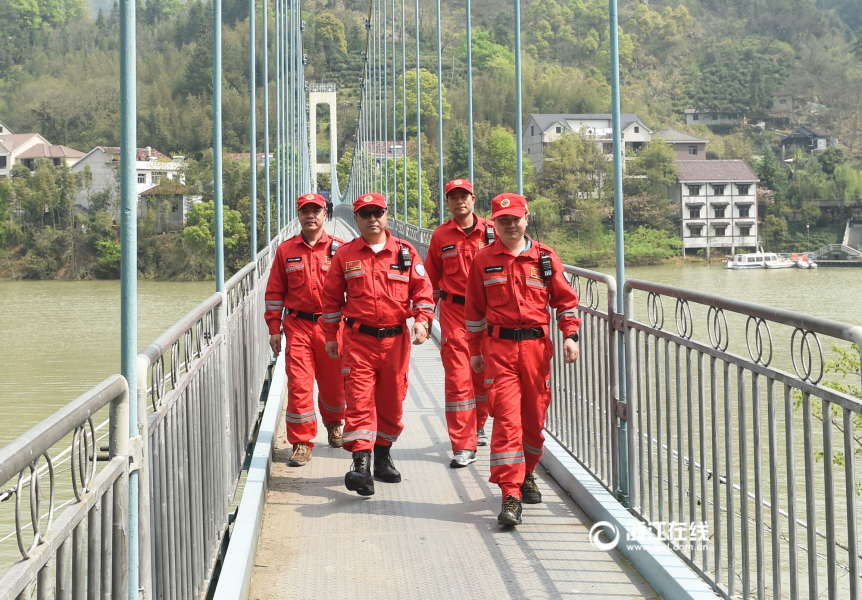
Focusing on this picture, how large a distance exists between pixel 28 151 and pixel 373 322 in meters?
85.7

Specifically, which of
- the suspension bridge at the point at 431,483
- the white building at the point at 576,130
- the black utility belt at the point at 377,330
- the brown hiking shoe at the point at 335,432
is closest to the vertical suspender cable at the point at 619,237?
the suspension bridge at the point at 431,483

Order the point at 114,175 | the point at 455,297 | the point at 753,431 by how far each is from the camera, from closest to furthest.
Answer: the point at 753,431 < the point at 455,297 < the point at 114,175

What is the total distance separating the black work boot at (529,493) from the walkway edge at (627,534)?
183mm

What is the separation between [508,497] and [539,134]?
8177cm

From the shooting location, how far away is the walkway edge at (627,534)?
10.8 ft

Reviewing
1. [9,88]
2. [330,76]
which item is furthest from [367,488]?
[330,76]

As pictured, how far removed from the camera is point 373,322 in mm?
4746

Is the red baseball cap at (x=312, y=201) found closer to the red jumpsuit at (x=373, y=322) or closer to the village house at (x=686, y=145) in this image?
the red jumpsuit at (x=373, y=322)

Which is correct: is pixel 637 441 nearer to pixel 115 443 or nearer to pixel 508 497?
pixel 508 497

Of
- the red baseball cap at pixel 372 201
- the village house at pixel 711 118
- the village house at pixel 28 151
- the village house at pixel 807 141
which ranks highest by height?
the village house at pixel 711 118

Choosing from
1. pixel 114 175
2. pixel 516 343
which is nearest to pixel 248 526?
pixel 516 343

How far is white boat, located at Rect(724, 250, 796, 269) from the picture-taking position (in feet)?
214

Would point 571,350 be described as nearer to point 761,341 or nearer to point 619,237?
point 619,237

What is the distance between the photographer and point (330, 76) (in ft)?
388
